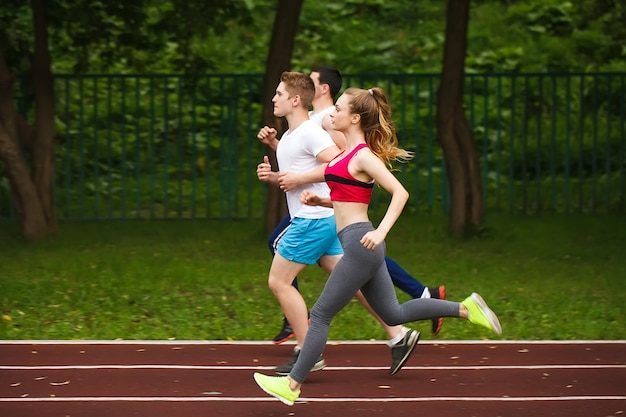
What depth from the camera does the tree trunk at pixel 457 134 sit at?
14344mm

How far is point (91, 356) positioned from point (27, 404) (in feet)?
4.67

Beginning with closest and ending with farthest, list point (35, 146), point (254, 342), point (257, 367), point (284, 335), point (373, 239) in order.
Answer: point (373, 239)
point (257, 367)
point (284, 335)
point (254, 342)
point (35, 146)

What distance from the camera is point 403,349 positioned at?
7258 mm

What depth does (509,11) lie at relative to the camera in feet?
82.3

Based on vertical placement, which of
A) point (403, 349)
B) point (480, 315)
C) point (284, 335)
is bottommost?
point (284, 335)

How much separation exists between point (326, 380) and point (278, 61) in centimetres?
766

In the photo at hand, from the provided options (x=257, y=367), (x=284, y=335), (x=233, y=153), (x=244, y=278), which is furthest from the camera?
(x=233, y=153)

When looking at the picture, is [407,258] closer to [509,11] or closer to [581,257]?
[581,257]

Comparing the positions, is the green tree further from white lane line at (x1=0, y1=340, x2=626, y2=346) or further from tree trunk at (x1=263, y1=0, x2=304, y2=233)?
white lane line at (x1=0, y1=340, x2=626, y2=346)

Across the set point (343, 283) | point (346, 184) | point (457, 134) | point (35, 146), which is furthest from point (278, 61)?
point (343, 283)

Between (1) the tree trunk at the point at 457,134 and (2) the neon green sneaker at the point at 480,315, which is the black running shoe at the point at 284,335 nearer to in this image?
(2) the neon green sneaker at the point at 480,315

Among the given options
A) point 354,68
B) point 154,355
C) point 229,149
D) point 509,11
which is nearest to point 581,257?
point 229,149

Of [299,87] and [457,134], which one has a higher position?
[299,87]

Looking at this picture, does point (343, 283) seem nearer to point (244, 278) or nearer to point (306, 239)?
point (306, 239)
